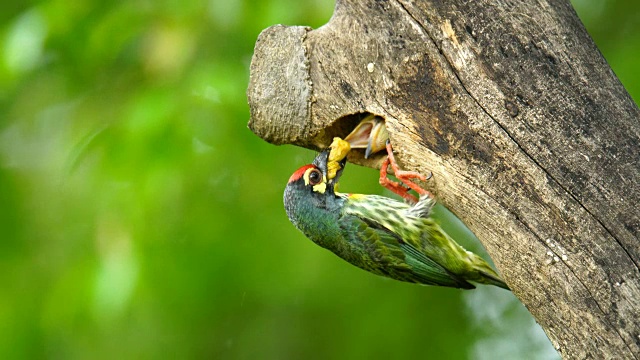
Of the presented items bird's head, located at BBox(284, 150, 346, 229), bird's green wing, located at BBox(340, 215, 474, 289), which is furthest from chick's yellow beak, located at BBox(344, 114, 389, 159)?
bird's green wing, located at BBox(340, 215, 474, 289)

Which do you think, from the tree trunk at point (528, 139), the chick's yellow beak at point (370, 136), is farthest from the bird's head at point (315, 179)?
the tree trunk at point (528, 139)

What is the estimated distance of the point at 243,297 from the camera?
584cm

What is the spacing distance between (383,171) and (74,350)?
3.36m

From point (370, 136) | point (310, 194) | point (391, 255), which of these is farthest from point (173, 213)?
point (370, 136)

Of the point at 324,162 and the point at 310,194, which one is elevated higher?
the point at 324,162

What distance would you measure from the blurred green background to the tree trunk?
1.19 m

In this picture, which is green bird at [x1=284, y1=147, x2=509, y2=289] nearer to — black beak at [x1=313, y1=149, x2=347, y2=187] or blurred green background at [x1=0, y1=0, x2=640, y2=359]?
black beak at [x1=313, y1=149, x2=347, y2=187]

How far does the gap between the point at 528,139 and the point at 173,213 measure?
234 cm

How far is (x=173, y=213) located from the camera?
188 inches

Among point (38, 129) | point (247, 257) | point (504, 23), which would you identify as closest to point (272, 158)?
point (247, 257)

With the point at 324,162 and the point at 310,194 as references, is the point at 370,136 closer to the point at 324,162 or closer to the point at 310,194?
the point at 324,162

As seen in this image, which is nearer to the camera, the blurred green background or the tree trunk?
the tree trunk

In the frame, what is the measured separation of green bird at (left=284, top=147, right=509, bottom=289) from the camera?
3.93 m

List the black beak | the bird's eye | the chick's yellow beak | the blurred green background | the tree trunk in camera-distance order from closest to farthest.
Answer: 1. the tree trunk
2. the chick's yellow beak
3. the black beak
4. the bird's eye
5. the blurred green background
